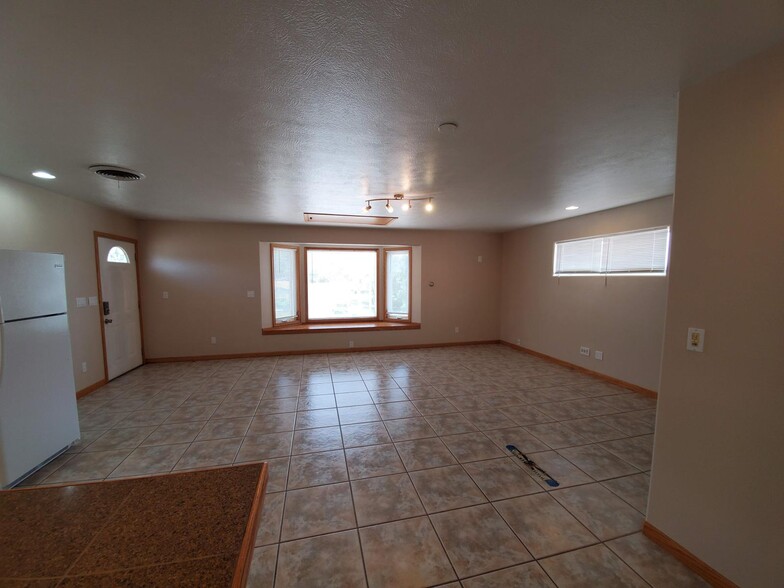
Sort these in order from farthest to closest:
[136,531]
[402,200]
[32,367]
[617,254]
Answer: [617,254]
[402,200]
[32,367]
[136,531]

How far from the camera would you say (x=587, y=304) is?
438 cm

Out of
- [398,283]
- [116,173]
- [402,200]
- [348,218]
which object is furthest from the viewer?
[398,283]

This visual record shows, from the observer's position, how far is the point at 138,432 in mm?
2805

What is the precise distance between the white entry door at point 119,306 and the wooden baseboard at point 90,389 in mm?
145

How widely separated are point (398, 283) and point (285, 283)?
2.26 meters

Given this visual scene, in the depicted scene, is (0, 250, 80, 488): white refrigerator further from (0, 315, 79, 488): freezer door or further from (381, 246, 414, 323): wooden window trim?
(381, 246, 414, 323): wooden window trim

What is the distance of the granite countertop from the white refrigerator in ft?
6.20

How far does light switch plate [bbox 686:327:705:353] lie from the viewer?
1474mm

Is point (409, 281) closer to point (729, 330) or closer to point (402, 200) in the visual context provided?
point (402, 200)

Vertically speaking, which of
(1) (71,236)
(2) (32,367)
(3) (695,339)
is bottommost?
(2) (32,367)

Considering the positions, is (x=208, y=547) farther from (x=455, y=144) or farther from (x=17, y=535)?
(x=455, y=144)

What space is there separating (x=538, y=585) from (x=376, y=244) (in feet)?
16.4

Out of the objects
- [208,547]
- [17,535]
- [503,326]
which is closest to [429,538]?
[208,547]

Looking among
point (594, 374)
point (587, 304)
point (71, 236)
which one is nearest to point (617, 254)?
point (587, 304)
